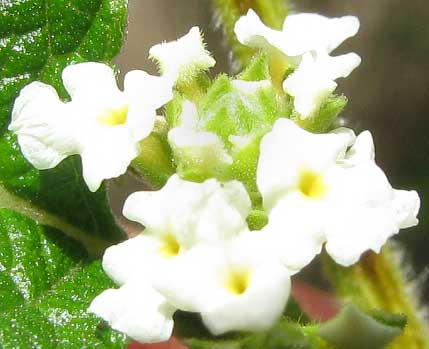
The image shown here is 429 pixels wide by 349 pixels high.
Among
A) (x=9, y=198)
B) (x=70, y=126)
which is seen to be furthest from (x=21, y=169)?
(x=70, y=126)

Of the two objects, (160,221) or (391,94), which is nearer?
(160,221)

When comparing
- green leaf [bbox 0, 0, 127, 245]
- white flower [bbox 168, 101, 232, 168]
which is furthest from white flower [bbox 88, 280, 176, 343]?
green leaf [bbox 0, 0, 127, 245]

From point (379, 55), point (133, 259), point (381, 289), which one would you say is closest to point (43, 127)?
point (133, 259)

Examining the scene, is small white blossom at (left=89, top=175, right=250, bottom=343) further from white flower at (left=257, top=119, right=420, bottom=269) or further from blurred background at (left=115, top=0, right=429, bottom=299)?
blurred background at (left=115, top=0, right=429, bottom=299)

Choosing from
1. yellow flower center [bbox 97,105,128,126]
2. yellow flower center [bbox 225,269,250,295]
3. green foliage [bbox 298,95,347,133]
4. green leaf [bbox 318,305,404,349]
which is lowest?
green leaf [bbox 318,305,404,349]

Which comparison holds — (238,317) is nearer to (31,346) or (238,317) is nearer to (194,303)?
(194,303)

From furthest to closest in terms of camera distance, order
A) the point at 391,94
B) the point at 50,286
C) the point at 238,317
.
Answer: the point at 391,94
the point at 50,286
the point at 238,317
